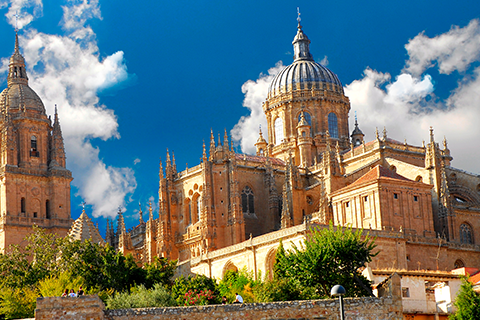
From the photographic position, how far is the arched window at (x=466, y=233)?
6481 centimetres

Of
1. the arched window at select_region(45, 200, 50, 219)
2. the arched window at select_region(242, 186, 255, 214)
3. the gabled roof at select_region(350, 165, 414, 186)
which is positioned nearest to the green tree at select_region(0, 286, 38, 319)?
the gabled roof at select_region(350, 165, 414, 186)

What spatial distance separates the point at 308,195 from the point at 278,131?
59.3 ft

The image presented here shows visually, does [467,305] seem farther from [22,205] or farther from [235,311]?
[22,205]

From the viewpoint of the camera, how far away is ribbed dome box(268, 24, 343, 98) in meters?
87.6

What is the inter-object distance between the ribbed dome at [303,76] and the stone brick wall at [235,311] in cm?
5717

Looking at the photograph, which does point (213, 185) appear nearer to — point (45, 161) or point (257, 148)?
point (257, 148)

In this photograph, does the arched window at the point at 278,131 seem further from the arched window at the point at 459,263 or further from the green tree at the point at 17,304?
the green tree at the point at 17,304

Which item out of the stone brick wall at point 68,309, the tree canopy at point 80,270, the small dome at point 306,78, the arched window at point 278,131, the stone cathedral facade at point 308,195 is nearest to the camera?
the stone brick wall at point 68,309

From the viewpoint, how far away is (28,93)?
88812 mm

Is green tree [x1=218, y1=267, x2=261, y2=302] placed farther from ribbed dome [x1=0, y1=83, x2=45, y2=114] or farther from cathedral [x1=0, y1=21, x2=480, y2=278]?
ribbed dome [x1=0, y1=83, x2=45, y2=114]

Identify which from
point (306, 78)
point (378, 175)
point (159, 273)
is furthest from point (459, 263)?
point (306, 78)

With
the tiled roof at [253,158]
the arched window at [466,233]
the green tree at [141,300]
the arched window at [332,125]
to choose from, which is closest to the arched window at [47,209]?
the tiled roof at [253,158]

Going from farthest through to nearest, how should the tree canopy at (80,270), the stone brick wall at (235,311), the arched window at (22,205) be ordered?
the arched window at (22,205) → the tree canopy at (80,270) → the stone brick wall at (235,311)

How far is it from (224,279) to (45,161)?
36433 millimetres
